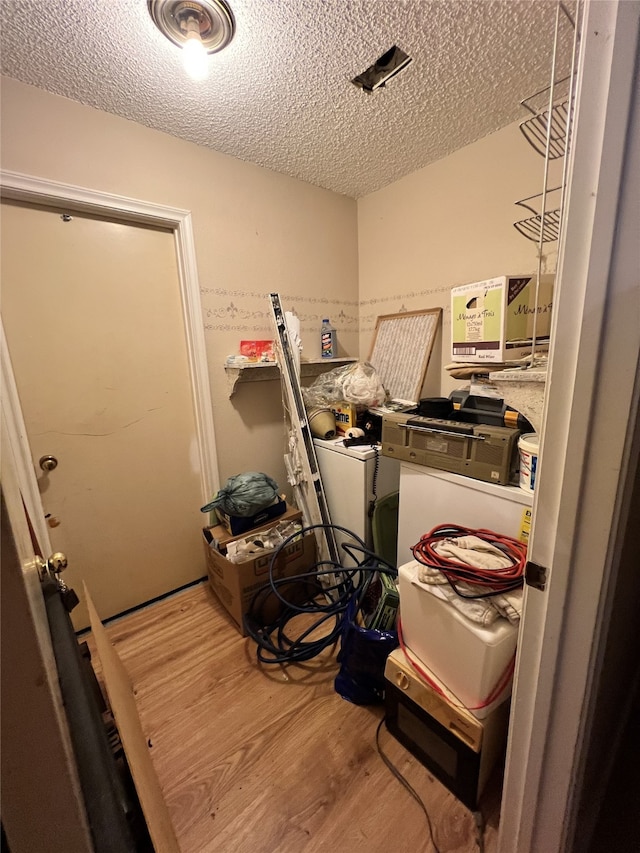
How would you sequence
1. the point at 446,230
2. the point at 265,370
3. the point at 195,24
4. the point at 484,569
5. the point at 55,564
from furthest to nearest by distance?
the point at 265,370, the point at 446,230, the point at 195,24, the point at 484,569, the point at 55,564

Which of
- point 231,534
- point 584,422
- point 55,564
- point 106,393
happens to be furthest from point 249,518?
point 584,422

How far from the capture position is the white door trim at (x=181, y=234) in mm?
1387

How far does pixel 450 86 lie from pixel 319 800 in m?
2.64

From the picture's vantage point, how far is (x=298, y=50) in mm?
1192

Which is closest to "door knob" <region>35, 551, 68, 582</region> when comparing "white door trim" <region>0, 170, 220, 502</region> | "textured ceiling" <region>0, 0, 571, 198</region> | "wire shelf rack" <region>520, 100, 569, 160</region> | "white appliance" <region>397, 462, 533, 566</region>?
"white door trim" <region>0, 170, 220, 502</region>

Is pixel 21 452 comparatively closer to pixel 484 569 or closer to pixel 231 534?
pixel 231 534

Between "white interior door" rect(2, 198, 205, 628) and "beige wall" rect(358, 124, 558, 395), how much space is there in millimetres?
1330

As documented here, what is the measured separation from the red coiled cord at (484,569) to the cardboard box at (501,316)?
2.05 feet

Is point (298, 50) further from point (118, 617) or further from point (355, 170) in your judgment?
point (118, 617)

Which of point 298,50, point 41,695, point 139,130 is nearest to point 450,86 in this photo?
point 298,50

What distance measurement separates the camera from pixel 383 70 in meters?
1.30

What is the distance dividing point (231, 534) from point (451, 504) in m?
1.14

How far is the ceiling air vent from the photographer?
123 centimetres

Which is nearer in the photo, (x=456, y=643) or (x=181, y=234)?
(x=456, y=643)
